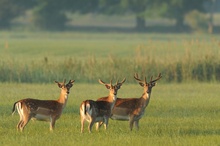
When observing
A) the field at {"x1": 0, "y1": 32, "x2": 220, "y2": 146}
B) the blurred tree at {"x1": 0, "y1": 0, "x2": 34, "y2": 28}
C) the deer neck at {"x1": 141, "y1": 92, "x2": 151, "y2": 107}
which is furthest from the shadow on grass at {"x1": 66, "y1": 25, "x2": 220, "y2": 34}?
the deer neck at {"x1": 141, "y1": 92, "x2": 151, "y2": 107}

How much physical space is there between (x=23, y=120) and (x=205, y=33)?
6650cm

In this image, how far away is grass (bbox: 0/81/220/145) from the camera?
50.0 feet

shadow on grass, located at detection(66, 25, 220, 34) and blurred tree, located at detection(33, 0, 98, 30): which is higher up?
blurred tree, located at detection(33, 0, 98, 30)

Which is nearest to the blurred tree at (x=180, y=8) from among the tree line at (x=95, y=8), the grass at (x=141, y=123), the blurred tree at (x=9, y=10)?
the tree line at (x=95, y=8)

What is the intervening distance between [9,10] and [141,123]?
228 ft

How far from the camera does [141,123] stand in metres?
17.9

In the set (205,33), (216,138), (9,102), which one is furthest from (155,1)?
(216,138)

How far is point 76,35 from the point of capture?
254 feet

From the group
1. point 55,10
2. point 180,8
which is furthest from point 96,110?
point 55,10

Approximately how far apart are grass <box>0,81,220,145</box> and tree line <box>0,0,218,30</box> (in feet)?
196

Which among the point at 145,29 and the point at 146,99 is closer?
the point at 146,99

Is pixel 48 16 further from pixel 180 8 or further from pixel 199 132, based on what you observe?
pixel 199 132

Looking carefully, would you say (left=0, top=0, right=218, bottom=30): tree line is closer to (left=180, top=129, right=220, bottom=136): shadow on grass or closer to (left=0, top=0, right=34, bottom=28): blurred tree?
(left=0, top=0, right=34, bottom=28): blurred tree


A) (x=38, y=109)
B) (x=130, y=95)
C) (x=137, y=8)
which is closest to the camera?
(x=38, y=109)
